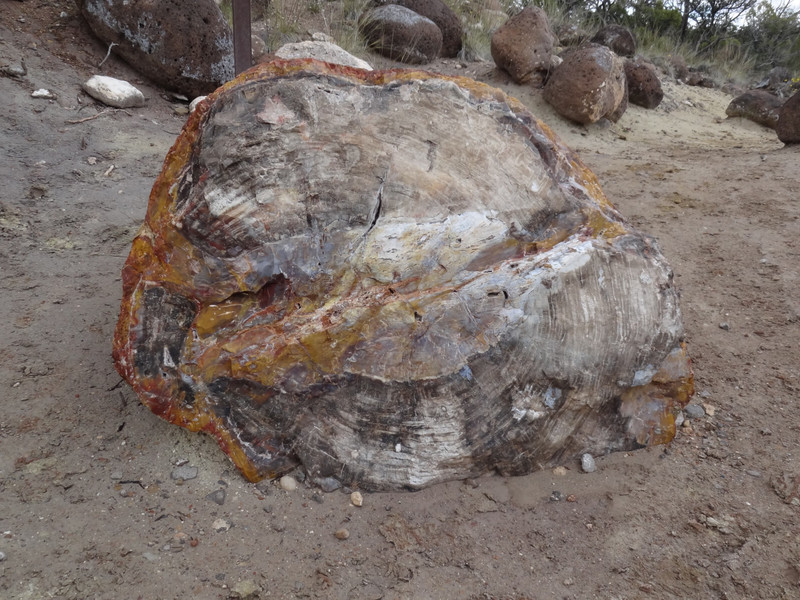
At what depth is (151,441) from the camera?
77.4 inches

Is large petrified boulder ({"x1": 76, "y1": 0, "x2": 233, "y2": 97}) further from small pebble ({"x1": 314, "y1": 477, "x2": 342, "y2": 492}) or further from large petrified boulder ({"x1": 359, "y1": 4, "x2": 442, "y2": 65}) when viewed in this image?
small pebble ({"x1": 314, "y1": 477, "x2": 342, "y2": 492})

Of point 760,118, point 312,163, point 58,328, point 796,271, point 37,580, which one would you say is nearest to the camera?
point 37,580

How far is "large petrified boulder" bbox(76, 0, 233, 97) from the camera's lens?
4742mm

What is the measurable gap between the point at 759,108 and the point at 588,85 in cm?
286

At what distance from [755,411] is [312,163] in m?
1.81

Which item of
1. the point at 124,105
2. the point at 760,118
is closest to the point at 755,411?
the point at 124,105

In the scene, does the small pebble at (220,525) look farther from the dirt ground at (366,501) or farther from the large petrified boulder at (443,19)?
the large petrified boulder at (443,19)

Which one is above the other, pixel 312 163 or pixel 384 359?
pixel 312 163

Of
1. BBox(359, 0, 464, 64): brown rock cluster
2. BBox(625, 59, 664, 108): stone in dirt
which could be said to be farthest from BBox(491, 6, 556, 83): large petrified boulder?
BBox(625, 59, 664, 108): stone in dirt

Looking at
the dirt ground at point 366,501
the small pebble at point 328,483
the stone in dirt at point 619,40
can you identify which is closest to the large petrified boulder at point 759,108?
the stone in dirt at point 619,40

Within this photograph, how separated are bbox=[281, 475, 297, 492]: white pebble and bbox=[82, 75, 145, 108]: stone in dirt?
148 inches

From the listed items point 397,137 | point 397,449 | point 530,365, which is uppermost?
point 397,137

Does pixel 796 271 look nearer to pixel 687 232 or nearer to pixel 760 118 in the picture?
pixel 687 232

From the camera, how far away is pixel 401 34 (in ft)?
21.3
